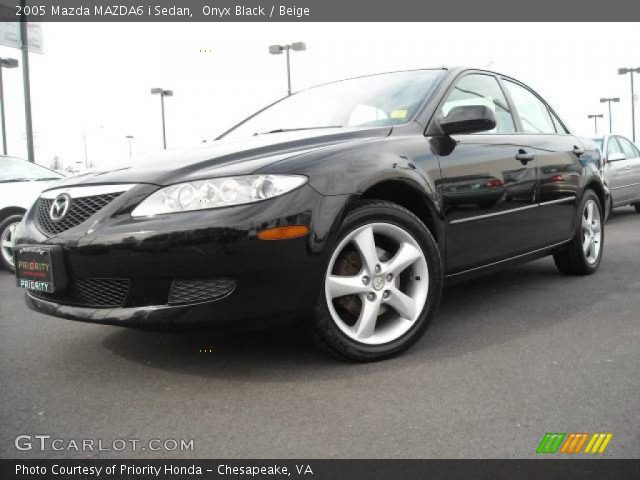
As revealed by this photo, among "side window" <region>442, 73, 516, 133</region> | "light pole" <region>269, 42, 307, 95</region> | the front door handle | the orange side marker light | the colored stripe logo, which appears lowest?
the colored stripe logo

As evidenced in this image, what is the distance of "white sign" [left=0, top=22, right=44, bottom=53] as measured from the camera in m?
11.2

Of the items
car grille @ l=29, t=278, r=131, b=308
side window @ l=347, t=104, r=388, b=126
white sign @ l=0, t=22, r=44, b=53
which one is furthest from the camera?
white sign @ l=0, t=22, r=44, b=53

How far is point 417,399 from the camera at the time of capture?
88.9 inches

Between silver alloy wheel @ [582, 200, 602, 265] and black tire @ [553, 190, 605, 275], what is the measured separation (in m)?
0.03

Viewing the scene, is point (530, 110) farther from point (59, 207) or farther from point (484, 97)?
point (59, 207)

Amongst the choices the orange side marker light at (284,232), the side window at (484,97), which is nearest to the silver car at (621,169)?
the side window at (484,97)

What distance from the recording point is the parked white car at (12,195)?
6230 mm

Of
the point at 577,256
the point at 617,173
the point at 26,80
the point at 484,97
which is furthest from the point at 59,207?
the point at 26,80

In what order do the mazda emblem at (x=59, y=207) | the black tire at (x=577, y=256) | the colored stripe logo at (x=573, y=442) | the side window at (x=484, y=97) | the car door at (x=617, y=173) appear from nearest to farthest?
the colored stripe logo at (x=573, y=442) → the mazda emblem at (x=59, y=207) → the side window at (x=484, y=97) → the black tire at (x=577, y=256) → the car door at (x=617, y=173)

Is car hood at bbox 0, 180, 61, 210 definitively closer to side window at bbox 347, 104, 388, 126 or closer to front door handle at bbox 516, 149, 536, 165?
side window at bbox 347, 104, 388, 126

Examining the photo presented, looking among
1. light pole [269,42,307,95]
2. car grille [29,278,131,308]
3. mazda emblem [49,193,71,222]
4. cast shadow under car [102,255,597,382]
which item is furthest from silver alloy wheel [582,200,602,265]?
light pole [269,42,307,95]

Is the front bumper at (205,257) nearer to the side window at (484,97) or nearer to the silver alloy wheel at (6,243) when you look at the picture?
the side window at (484,97)

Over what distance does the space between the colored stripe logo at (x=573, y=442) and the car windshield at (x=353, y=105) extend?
1774 mm

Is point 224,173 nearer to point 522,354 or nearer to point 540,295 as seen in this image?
point 522,354
